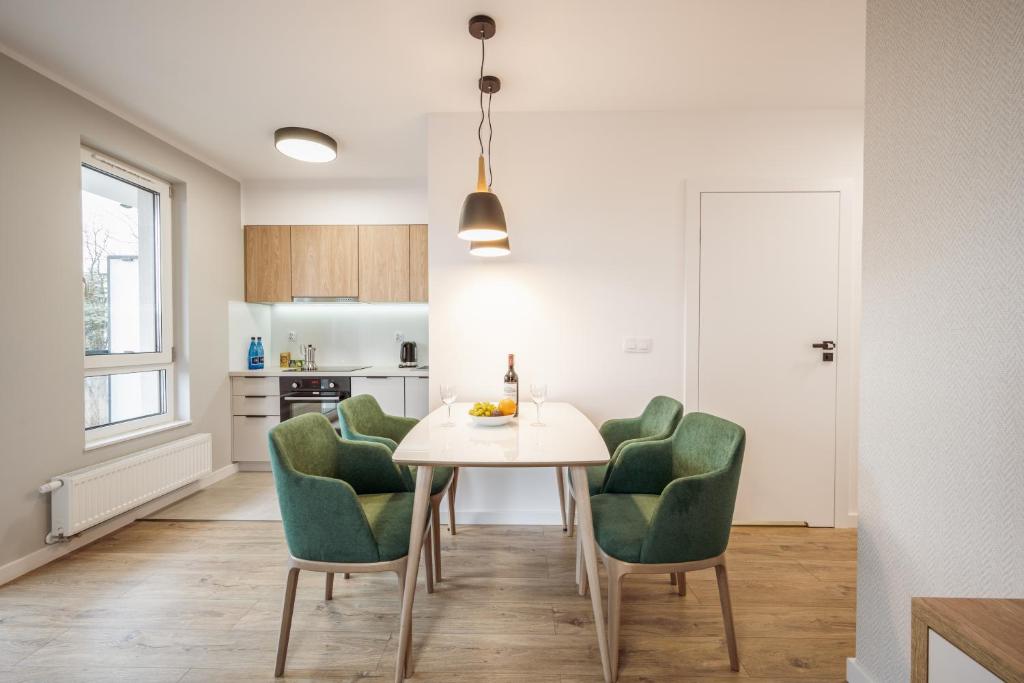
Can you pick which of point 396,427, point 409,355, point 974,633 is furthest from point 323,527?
point 409,355

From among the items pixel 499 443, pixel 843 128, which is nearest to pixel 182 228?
pixel 499 443

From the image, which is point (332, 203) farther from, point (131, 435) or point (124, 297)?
point (131, 435)

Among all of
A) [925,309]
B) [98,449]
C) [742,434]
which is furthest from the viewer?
[98,449]

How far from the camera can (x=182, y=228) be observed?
3422 mm

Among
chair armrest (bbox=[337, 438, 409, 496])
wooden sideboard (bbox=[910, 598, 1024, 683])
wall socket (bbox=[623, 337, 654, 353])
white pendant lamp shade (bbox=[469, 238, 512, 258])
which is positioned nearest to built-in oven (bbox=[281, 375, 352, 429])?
chair armrest (bbox=[337, 438, 409, 496])

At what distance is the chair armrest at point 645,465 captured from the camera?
6.58 ft

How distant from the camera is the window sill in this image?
2688 mm

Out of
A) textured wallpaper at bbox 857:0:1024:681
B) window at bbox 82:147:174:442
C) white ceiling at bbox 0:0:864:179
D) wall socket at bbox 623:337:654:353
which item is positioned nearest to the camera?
textured wallpaper at bbox 857:0:1024:681

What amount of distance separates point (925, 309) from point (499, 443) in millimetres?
1434

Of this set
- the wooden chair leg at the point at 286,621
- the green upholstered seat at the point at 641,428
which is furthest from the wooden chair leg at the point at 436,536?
the green upholstered seat at the point at 641,428

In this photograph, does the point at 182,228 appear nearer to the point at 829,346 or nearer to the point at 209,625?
the point at 209,625

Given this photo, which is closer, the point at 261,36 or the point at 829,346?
the point at 261,36

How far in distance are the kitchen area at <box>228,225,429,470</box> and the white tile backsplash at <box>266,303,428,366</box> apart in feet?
0.03

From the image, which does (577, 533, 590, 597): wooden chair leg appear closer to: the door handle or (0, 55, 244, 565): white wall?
the door handle
